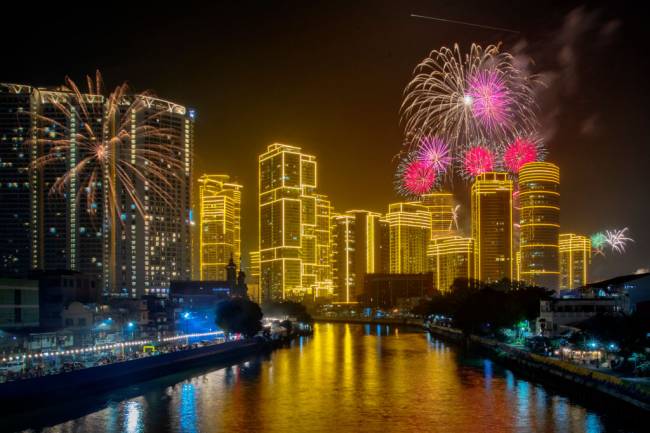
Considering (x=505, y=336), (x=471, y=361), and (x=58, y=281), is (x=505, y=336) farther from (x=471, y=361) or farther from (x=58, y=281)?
(x=58, y=281)

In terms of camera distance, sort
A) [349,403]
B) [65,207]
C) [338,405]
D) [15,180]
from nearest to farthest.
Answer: [338,405] < [349,403] < [15,180] < [65,207]

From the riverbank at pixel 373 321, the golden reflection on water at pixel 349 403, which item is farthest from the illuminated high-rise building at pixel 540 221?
the golden reflection on water at pixel 349 403

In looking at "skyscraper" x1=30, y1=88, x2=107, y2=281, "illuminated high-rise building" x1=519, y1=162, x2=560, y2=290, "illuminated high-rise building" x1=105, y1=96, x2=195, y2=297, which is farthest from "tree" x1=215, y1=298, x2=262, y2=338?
"illuminated high-rise building" x1=519, y1=162, x2=560, y2=290

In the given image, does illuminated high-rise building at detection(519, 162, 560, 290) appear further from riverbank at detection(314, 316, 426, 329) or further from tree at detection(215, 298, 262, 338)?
tree at detection(215, 298, 262, 338)

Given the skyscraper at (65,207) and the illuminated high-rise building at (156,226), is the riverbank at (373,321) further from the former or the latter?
the skyscraper at (65,207)

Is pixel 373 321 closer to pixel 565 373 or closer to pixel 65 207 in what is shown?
pixel 65 207

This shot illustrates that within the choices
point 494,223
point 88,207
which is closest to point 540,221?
point 494,223

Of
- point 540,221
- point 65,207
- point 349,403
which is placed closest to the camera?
point 349,403
